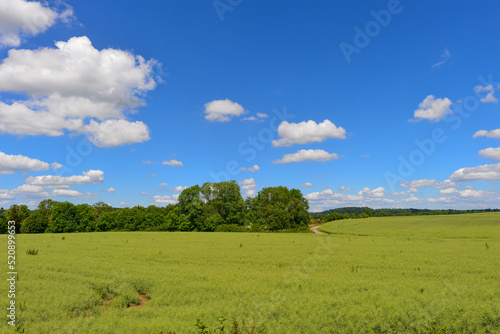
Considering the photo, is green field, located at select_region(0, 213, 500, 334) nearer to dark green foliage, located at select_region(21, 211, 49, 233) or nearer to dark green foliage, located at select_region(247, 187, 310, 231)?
dark green foliage, located at select_region(247, 187, 310, 231)

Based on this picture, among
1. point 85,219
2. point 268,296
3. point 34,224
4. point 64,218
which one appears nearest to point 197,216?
point 85,219

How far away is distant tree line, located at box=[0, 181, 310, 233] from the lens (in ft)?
250

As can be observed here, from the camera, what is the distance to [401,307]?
9.91 metres

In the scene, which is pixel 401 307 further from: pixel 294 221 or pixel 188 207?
pixel 188 207

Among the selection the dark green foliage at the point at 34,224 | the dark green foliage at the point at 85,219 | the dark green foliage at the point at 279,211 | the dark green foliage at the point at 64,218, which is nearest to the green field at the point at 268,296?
the dark green foliage at the point at 279,211

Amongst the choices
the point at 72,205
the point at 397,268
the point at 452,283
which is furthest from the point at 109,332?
the point at 72,205

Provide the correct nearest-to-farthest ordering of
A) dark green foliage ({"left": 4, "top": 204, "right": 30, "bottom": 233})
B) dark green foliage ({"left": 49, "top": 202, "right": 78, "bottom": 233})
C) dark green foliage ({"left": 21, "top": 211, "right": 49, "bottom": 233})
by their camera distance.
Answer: dark green foliage ({"left": 21, "top": 211, "right": 49, "bottom": 233}) < dark green foliage ({"left": 49, "top": 202, "right": 78, "bottom": 233}) < dark green foliage ({"left": 4, "top": 204, "right": 30, "bottom": 233})

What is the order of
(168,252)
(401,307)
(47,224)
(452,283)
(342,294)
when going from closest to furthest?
1. (401,307)
2. (342,294)
3. (452,283)
4. (168,252)
5. (47,224)

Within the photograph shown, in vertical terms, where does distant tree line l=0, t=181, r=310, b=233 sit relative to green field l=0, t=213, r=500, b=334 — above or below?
above

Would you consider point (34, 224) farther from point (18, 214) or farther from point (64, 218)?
point (18, 214)

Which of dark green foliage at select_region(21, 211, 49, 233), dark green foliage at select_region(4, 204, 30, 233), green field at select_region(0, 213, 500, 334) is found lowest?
green field at select_region(0, 213, 500, 334)

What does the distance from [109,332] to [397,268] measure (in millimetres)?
15831

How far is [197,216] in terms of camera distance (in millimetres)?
80375

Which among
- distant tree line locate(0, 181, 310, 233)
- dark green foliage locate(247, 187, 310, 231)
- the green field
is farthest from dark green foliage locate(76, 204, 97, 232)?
the green field
